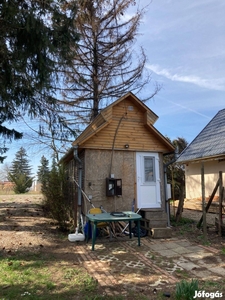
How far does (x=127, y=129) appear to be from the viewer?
29.0 ft

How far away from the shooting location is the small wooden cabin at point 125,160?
8023 millimetres

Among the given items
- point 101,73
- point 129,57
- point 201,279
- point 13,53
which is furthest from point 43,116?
point 129,57

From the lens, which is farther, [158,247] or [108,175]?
[108,175]

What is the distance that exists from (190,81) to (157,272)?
13.0 m

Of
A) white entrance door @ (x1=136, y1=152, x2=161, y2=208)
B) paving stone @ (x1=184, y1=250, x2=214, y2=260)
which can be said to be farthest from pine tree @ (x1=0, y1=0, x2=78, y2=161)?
paving stone @ (x1=184, y1=250, x2=214, y2=260)

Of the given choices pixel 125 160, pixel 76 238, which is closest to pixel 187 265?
pixel 76 238

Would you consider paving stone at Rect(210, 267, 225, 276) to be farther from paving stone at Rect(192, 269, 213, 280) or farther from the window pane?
the window pane

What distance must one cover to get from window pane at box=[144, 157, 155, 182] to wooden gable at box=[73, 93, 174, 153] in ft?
1.33

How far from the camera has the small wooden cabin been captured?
8.02 meters

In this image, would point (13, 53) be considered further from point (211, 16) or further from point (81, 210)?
point (211, 16)

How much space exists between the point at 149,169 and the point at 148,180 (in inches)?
16.6

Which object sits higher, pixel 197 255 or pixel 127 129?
pixel 127 129

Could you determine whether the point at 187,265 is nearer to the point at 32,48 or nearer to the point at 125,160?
the point at 125,160

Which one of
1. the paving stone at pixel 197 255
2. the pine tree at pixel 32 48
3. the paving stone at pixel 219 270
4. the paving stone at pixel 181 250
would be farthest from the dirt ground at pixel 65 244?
the pine tree at pixel 32 48
